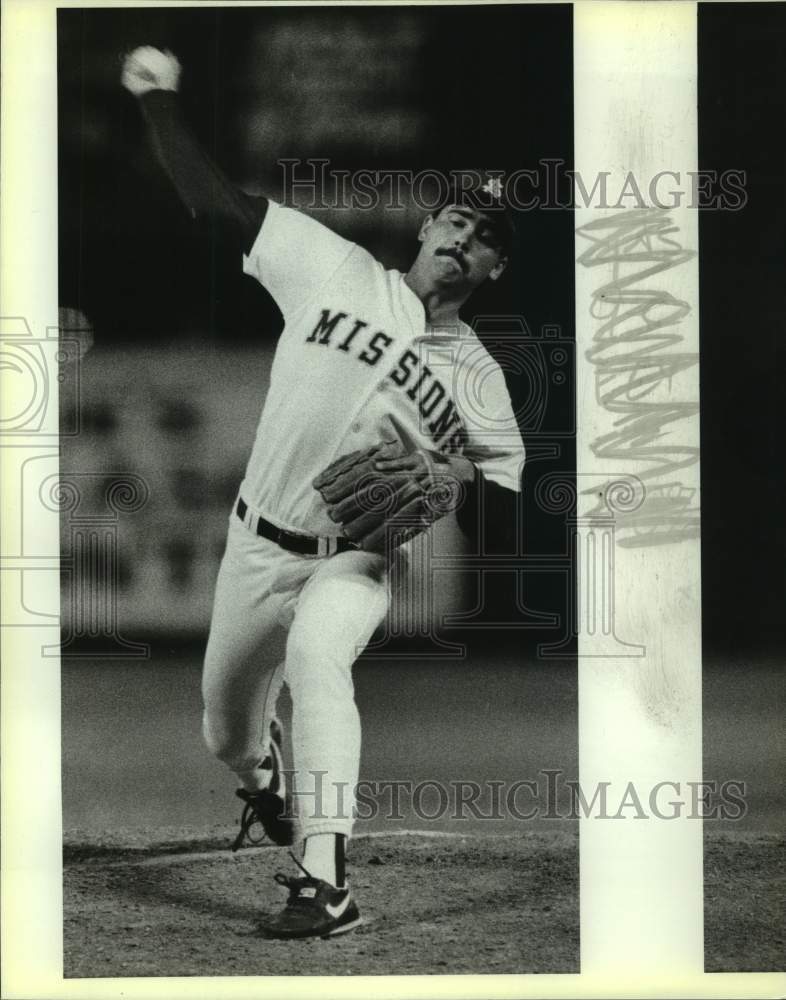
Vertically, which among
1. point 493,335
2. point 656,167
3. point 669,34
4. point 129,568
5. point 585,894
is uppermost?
point 669,34

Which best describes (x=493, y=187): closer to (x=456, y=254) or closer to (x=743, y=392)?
(x=456, y=254)

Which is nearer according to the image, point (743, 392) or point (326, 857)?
point (326, 857)

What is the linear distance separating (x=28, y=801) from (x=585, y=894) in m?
2.17

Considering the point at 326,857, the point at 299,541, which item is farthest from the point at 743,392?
the point at 326,857

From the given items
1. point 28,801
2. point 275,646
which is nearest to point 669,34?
point 275,646

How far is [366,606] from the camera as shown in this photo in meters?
4.84

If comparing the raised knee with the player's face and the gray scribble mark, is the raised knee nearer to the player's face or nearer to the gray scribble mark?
the gray scribble mark

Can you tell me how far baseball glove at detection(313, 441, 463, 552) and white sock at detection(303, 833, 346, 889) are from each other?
1.10 m

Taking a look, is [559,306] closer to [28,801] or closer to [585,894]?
[585,894]

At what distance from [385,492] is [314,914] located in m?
1.62

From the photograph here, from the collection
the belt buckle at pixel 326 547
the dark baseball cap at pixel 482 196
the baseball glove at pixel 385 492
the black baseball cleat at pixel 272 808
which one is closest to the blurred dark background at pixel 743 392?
the dark baseball cap at pixel 482 196

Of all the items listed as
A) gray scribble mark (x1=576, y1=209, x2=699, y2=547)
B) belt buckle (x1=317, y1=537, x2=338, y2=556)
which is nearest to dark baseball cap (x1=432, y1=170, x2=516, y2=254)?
gray scribble mark (x1=576, y1=209, x2=699, y2=547)

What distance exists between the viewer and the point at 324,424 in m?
4.85

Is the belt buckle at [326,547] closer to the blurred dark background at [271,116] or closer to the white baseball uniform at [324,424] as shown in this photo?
Result: the white baseball uniform at [324,424]
